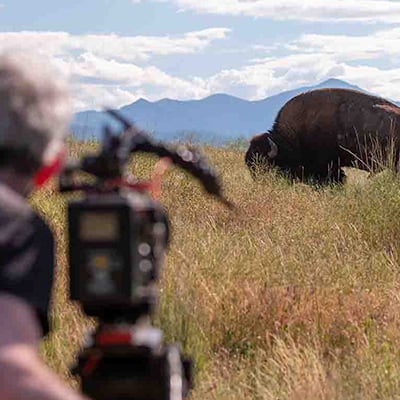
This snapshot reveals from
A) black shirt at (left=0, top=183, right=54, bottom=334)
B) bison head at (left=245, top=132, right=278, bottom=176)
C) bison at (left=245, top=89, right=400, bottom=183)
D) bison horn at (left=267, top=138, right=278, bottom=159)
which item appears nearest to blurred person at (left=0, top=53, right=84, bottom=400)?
black shirt at (left=0, top=183, right=54, bottom=334)

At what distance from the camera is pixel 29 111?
76.4 inches

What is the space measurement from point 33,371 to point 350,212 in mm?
7631

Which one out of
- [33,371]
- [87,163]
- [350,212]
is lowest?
[350,212]

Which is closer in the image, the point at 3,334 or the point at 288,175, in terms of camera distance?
the point at 3,334

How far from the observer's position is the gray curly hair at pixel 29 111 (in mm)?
1935

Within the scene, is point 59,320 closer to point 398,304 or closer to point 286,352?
point 286,352

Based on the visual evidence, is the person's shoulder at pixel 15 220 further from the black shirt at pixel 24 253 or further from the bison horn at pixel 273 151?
the bison horn at pixel 273 151

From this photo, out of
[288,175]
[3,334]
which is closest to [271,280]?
[3,334]

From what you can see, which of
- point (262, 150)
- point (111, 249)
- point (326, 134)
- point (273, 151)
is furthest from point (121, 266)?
point (262, 150)

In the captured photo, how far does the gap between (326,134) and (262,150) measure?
1.18 m

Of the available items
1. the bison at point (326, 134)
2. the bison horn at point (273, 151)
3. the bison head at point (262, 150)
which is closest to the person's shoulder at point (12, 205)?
the bison at point (326, 134)

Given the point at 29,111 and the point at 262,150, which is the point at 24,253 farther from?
the point at 262,150

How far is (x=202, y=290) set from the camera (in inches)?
228

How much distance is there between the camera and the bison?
1631 cm
